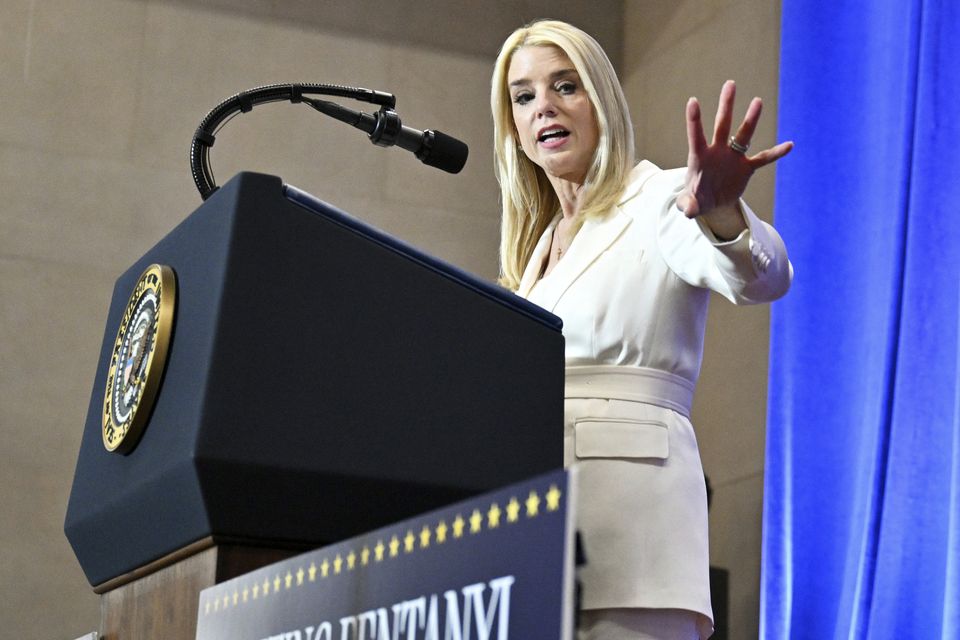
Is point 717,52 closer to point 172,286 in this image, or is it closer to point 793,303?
point 793,303

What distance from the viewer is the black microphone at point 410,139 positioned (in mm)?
1853

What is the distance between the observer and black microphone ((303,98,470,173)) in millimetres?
1853

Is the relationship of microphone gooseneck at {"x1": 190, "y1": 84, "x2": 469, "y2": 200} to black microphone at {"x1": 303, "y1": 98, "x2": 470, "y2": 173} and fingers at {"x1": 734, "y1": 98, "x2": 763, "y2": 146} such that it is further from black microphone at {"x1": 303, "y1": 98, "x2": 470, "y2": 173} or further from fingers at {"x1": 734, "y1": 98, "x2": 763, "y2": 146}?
fingers at {"x1": 734, "y1": 98, "x2": 763, "y2": 146}

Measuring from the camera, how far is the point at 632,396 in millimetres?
1825

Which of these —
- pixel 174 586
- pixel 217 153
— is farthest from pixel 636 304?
pixel 217 153

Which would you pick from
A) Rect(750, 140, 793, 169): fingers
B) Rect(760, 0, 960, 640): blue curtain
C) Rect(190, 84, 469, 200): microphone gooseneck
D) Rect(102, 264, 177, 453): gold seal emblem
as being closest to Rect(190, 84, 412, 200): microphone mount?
Rect(190, 84, 469, 200): microphone gooseneck

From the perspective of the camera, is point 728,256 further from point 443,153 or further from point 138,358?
point 138,358

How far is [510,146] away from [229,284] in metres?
1.05

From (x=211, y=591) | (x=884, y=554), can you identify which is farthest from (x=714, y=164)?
(x=884, y=554)

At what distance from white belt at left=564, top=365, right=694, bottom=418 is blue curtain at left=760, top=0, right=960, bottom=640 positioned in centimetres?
139

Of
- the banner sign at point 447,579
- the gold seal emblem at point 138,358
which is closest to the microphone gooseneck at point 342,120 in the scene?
the gold seal emblem at point 138,358

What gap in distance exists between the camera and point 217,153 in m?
4.89

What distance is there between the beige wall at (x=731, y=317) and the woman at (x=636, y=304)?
1.99 meters

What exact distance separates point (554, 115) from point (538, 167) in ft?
0.69
